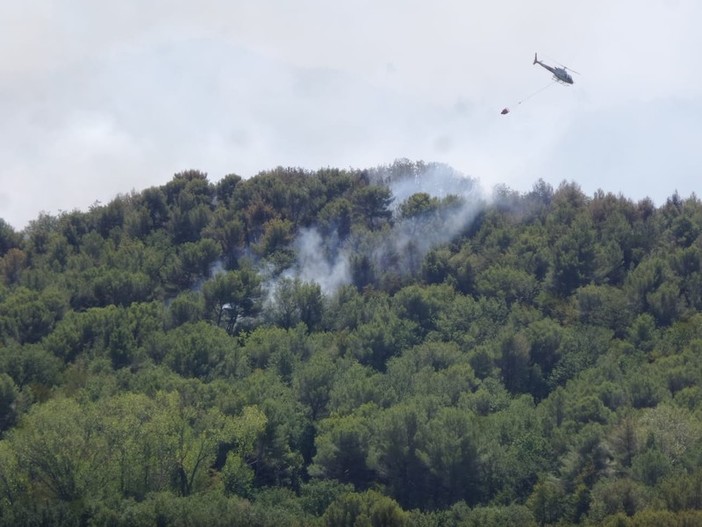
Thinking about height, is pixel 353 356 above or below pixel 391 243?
below

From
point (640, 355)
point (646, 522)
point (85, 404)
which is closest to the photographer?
point (646, 522)

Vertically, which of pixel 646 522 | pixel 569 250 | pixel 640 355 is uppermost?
pixel 569 250

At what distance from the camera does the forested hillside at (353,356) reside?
54.0m

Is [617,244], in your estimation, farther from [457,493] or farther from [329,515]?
[329,515]

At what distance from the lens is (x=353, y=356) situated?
7312 cm

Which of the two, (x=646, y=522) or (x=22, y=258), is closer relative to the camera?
(x=646, y=522)

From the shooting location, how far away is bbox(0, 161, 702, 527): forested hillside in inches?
2127

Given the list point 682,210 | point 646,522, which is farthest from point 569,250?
point 646,522

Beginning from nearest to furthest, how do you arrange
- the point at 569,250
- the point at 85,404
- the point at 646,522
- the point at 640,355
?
the point at 646,522, the point at 85,404, the point at 640,355, the point at 569,250

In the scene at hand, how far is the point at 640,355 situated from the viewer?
231ft

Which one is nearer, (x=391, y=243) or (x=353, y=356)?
(x=353, y=356)

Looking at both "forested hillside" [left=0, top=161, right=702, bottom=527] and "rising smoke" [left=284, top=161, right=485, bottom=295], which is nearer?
"forested hillside" [left=0, top=161, right=702, bottom=527]

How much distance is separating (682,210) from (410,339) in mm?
21479

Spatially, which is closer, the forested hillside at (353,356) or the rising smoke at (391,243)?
the forested hillside at (353,356)
